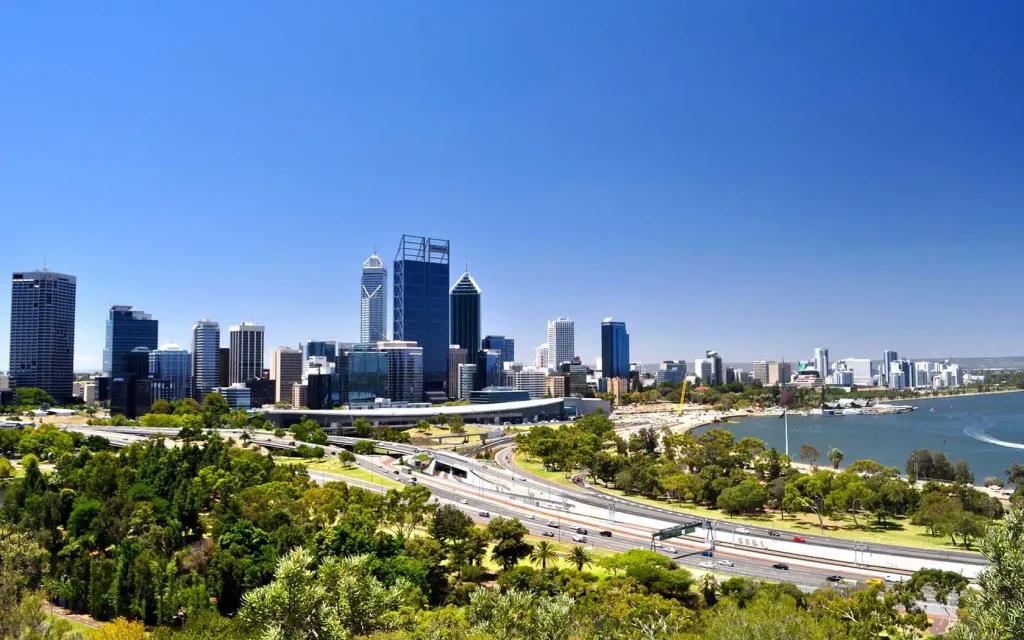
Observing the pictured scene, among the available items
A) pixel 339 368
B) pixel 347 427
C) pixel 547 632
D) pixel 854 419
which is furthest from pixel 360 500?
pixel 854 419

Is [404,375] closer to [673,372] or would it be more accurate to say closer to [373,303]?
[373,303]

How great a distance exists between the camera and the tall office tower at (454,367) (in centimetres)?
10547

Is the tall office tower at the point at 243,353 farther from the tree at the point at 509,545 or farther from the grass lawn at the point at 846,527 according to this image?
the tree at the point at 509,545

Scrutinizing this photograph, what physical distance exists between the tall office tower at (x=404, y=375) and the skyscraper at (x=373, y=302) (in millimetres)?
41402

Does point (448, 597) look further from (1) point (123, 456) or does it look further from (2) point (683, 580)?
(1) point (123, 456)

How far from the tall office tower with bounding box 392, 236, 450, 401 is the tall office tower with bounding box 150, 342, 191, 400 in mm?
29927

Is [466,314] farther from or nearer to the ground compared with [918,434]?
farther from the ground

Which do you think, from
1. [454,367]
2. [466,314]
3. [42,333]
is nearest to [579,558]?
[42,333]

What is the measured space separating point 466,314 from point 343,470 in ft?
267

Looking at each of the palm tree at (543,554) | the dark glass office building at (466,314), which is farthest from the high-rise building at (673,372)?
the palm tree at (543,554)

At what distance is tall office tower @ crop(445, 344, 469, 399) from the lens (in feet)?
346

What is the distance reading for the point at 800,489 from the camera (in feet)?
106

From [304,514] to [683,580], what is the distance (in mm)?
13907

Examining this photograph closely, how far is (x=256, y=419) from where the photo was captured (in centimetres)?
6109
